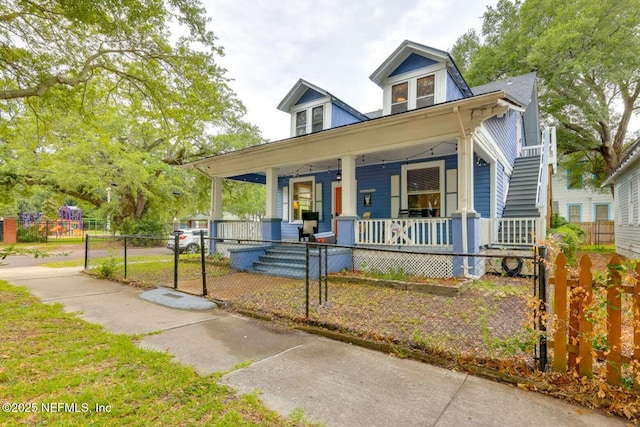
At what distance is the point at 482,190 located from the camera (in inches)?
354

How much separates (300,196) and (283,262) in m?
4.61

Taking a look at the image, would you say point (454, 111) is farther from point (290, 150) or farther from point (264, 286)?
point (264, 286)

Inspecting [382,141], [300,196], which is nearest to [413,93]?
[382,141]

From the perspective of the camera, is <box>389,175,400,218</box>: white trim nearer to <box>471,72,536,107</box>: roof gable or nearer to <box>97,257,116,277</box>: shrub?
<box>471,72,536,107</box>: roof gable

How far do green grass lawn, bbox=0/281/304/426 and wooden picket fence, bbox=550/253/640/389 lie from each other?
2346 mm

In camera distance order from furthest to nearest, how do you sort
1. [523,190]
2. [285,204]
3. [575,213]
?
[575,213], [285,204], [523,190]

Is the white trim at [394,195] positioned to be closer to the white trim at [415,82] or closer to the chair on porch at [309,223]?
the white trim at [415,82]

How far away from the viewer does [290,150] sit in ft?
30.2

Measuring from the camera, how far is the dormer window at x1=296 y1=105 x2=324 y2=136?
37.2ft

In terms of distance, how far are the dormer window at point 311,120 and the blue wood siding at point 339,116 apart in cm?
40

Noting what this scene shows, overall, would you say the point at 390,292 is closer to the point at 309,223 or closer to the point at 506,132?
the point at 309,223

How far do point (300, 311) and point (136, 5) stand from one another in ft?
20.4

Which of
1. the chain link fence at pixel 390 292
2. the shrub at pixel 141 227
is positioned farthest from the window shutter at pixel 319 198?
the shrub at pixel 141 227

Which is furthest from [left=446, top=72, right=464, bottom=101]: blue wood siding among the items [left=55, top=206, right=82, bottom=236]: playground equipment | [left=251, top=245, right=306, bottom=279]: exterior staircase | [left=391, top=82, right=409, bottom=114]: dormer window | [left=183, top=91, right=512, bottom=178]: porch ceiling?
[left=55, top=206, right=82, bottom=236]: playground equipment
